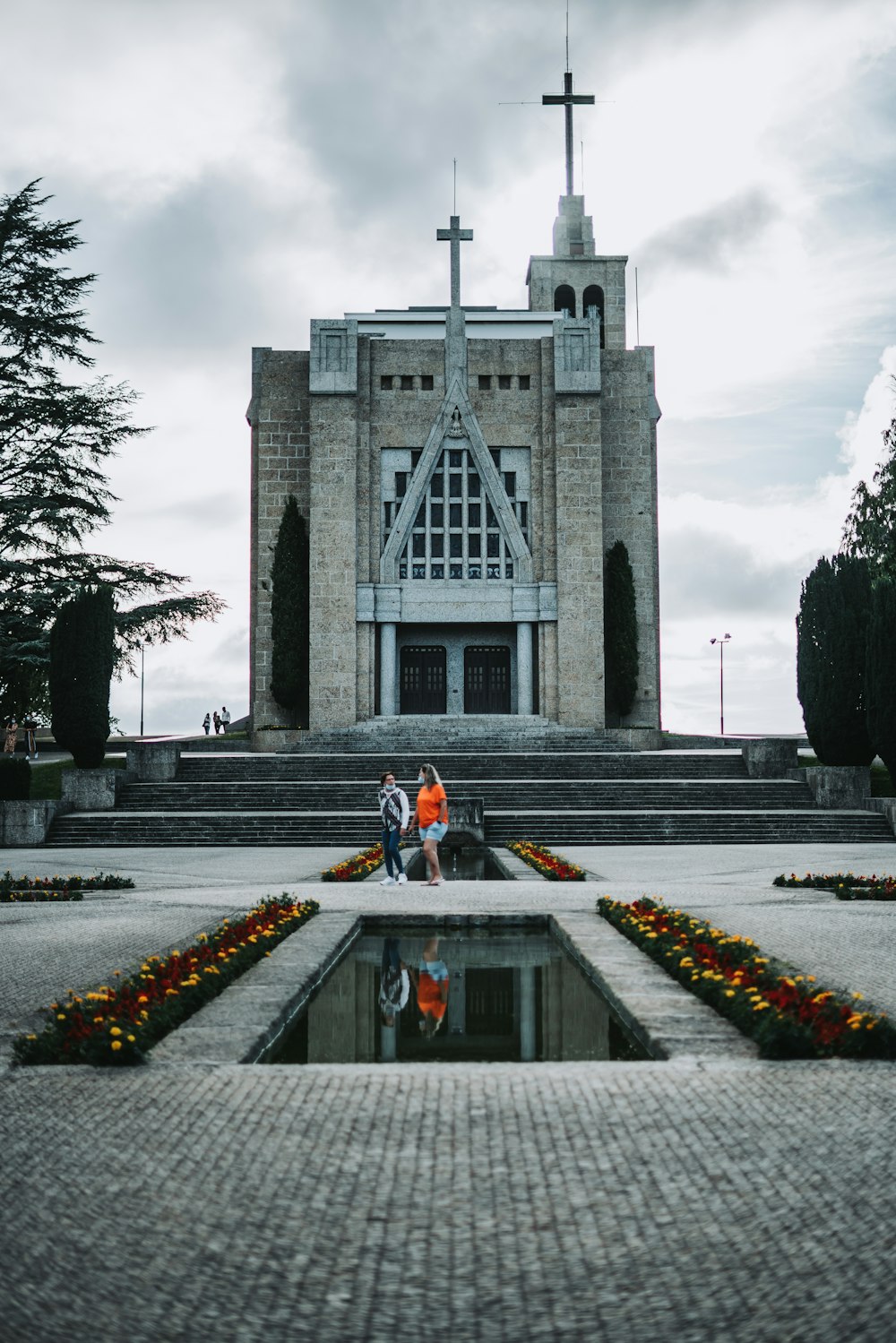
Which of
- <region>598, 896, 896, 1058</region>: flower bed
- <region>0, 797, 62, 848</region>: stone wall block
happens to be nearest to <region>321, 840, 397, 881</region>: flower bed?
<region>598, 896, 896, 1058</region>: flower bed

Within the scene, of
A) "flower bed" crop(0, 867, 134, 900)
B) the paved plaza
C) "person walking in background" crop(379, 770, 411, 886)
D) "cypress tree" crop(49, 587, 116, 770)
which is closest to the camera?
the paved plaza

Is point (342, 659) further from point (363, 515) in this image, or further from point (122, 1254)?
point (122, 1254)

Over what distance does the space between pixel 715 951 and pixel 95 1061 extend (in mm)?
3852

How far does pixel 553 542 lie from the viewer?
33906 mm

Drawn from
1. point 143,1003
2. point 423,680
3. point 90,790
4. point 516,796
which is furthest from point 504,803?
point 143,1003

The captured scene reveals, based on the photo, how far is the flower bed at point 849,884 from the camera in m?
11.4

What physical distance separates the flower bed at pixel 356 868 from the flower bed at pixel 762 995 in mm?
5219

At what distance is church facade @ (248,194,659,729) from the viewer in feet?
109

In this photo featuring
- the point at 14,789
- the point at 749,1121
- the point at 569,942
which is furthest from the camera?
the point at 14,789

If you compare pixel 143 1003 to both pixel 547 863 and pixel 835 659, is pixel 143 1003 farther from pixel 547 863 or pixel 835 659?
pixel 835 659

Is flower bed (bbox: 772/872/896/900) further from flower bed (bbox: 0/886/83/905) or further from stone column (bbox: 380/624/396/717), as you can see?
stone column (bbox: 380/624/396/717)

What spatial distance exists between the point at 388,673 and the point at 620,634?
21.9 ft

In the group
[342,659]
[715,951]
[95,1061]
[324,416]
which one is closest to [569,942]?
[715,951]

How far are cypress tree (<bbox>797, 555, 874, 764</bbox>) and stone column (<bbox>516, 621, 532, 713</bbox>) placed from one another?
9344 millimetres
